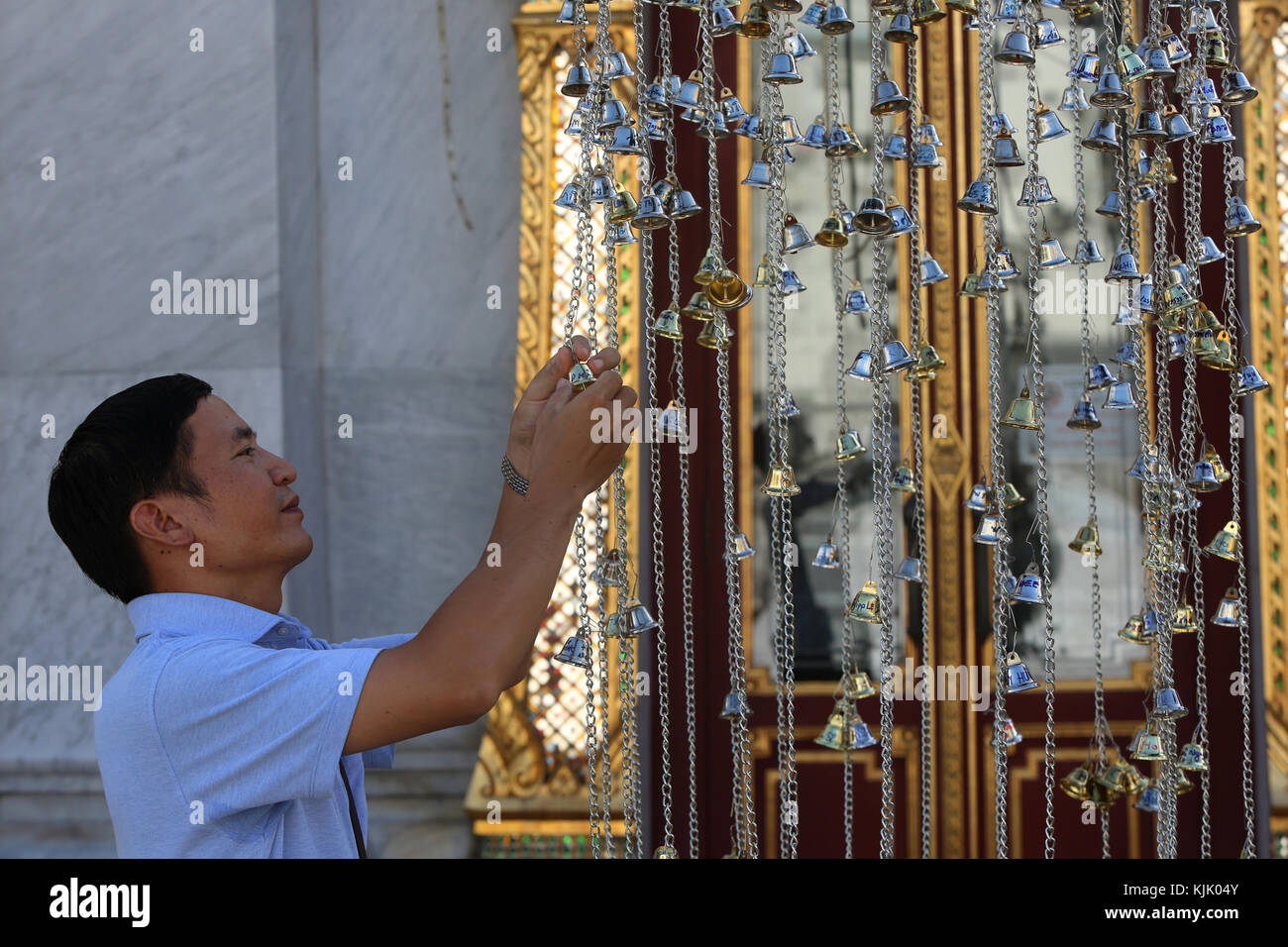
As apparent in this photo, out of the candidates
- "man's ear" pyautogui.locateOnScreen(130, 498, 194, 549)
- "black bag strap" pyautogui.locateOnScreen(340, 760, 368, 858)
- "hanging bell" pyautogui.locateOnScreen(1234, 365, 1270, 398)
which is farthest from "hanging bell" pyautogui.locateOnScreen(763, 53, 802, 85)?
"black bag strap" pyautogui.locateOnScreen(340, 760, 368, 858)

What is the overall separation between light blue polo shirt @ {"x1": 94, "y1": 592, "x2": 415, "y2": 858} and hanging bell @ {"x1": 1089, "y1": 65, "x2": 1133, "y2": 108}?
3.77 feet

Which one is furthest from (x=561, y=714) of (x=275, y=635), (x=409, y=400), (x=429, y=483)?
(x=275, y=635)

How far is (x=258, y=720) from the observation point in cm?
133

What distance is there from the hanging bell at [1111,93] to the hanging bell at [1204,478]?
0.52 meters

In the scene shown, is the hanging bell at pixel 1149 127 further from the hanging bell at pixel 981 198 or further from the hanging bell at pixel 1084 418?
the hanging bell at pixel 1084 418

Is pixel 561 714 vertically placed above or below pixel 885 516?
below

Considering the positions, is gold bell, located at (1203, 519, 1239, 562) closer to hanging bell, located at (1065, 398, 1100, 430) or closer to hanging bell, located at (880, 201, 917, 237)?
hanging bell, located at (1065, 398, 1100, 430)

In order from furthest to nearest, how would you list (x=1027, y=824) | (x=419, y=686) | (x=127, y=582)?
1. (x=1027, y=824)
2. (x=127, y=582)
3. (x=419, y=686)

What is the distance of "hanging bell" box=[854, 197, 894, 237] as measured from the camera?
1506 millimetres

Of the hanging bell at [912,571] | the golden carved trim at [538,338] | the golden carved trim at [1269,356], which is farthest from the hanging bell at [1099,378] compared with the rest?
the golden carved trim at [1269,356]

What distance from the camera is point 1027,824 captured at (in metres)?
3.19

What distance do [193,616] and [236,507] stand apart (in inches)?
5.9
